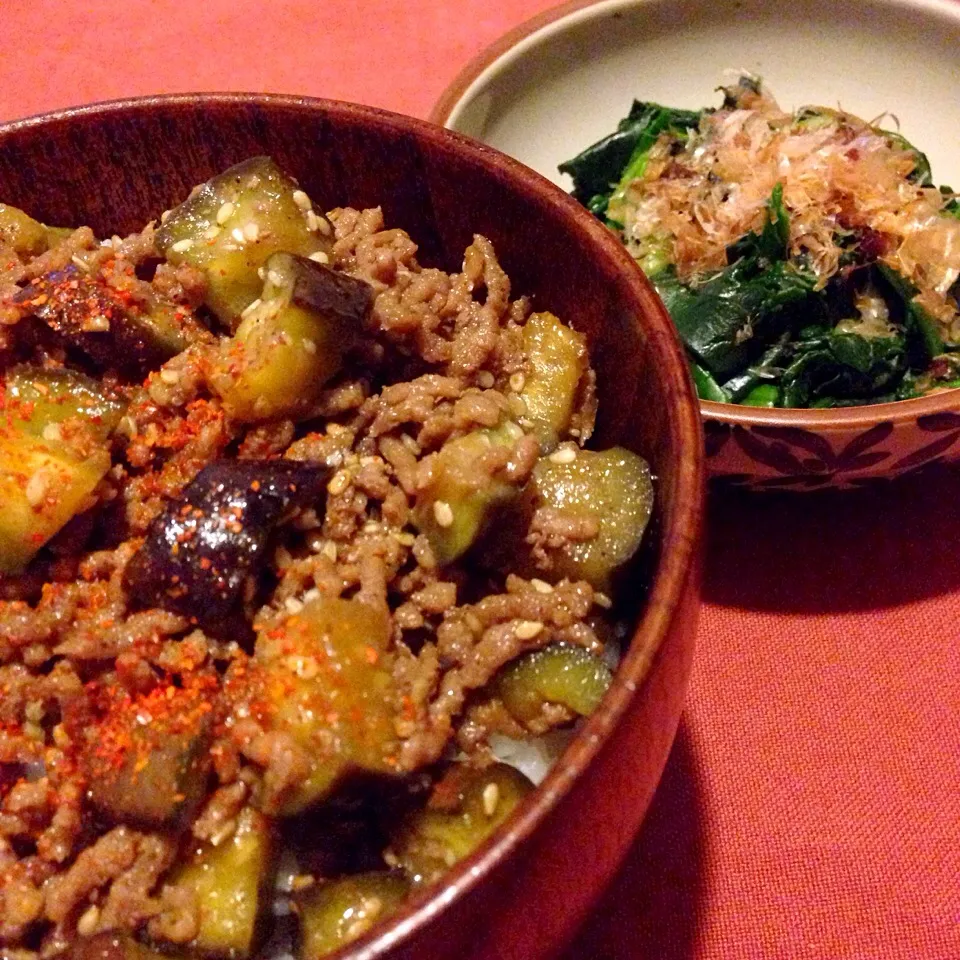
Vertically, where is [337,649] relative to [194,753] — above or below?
above

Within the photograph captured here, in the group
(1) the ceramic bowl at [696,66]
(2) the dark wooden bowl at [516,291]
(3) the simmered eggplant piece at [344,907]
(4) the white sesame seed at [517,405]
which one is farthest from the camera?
(1) the ceramic bowl at [696,66]

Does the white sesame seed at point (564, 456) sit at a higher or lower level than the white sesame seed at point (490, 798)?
higher

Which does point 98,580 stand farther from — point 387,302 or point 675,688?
point 675,688

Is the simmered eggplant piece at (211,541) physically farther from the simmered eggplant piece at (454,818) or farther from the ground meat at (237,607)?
the simmered eggplant piece at (454,818)

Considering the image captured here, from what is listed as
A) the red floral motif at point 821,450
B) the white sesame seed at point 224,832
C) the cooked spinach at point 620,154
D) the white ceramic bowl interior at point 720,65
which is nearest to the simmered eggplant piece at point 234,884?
the white sesame seed at point 224,832

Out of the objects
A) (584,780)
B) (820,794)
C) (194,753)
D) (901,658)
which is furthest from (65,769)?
(901,658)

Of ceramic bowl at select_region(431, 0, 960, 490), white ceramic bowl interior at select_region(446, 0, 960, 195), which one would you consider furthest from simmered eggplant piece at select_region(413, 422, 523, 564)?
white ceramic bowl interior at select_region(446, 0, 960, 195)
